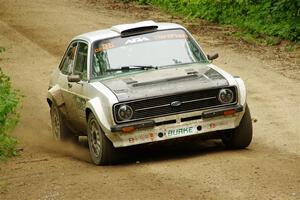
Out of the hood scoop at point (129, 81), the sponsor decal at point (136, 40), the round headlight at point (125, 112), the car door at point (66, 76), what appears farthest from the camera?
the car door at point (66, 76)

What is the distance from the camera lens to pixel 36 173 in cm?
958

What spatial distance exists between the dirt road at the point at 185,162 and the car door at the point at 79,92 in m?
0.55

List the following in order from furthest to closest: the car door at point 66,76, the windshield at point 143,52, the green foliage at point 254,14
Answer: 1. the green foliage at point 254,14
2. the car door at point 66,76
3. the windshield at point 143,52

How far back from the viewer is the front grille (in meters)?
9.35

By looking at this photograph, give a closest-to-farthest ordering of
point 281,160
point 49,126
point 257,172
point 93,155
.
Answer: point 257,172
point 281,160
point 93,155
point 49,126

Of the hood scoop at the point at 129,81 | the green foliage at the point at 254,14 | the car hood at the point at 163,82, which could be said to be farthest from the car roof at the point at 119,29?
the green foliage at the point at 254,14

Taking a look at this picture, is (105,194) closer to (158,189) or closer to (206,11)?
(158,189)

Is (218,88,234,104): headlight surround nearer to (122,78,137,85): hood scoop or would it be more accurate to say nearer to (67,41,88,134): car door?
(122,78,137,85): hood scoop

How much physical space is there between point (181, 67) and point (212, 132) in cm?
122

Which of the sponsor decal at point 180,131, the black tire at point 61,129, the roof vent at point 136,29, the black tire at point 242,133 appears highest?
the roof vent at point 136,29

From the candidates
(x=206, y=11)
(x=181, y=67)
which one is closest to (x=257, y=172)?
(x=181, y=67)

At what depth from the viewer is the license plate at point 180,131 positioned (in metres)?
9.38

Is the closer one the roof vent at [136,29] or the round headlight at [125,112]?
the round headlight at [125,112]

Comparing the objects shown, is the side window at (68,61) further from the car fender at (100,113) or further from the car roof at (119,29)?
the car fender at (100,113)
